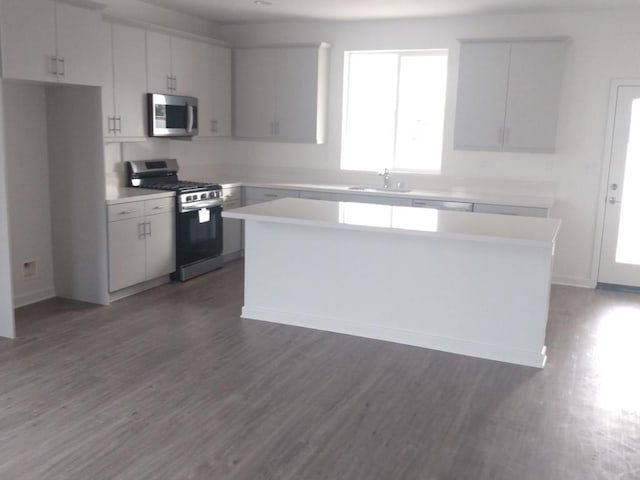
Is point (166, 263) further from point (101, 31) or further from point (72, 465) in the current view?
point (72, 465)

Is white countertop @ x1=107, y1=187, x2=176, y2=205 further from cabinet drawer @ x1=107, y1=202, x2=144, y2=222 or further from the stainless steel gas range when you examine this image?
the stainless steel gas range

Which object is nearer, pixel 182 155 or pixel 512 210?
pixel 512 210

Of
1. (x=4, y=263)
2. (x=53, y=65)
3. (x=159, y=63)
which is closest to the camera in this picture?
(x=4, y=263)

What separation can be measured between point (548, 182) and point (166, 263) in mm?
3753

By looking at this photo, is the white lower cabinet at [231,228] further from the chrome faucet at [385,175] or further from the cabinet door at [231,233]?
the chrome faucet at [385,175]

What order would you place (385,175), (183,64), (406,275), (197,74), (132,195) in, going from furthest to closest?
1. (385,175)
2. (197,74)
3. (183,64)
4. (132,195)
5. (406,275)

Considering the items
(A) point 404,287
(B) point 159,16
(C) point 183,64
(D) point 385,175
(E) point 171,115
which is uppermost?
(B) point 159,16

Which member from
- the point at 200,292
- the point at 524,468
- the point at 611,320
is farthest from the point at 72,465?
the point at 611,320

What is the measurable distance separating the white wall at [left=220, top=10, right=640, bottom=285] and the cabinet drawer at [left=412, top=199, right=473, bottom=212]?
610 millimetres

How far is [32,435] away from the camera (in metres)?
2.92

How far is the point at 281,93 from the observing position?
22.0ft

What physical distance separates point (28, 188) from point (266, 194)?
241 centimetres

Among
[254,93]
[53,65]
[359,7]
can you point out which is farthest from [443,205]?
[53,65]

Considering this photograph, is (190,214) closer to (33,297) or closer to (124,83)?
(124,83)
